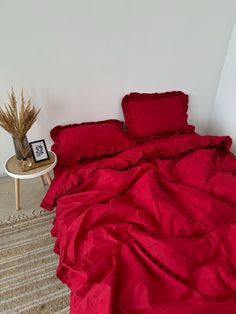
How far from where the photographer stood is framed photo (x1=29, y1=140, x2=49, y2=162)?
4.71 ft

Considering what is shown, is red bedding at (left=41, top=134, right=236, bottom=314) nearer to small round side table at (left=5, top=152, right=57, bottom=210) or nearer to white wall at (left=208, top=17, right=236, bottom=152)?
small round side table at (left=5, top=152, right=57, bottom=210)

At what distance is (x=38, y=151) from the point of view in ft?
4.75

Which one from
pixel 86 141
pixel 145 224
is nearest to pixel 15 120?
pixel 86 141

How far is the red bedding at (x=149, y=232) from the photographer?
2.48ft

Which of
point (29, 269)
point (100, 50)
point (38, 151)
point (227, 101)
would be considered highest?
point (100, 50)

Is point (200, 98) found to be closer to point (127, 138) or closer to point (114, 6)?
point (127, 138)

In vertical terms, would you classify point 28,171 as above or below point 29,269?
above

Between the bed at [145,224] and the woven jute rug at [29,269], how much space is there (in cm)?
27

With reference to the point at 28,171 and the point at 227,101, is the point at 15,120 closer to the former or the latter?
the point at 28,171

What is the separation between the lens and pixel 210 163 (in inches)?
53.1

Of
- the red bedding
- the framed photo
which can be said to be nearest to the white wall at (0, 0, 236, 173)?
the framed photo

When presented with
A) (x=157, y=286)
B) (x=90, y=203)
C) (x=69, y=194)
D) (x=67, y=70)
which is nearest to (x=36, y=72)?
(x=67, y=70)

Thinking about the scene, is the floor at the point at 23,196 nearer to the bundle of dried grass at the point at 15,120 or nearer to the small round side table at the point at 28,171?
the small round side table at the point at 28,171

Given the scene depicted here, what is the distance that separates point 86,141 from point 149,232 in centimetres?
81
